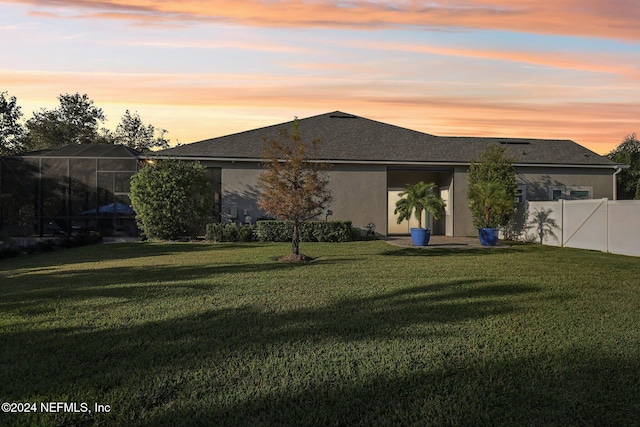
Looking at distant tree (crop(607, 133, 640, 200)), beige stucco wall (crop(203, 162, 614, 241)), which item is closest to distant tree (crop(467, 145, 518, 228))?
beige stucco wall (crop(203, 162, 614, 241))

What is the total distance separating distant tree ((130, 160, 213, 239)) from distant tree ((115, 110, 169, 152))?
96.8 feet

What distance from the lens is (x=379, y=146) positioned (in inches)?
1032

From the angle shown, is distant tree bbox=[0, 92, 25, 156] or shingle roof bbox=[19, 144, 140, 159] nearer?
shingle roof bbox=[19, 144, 140, 159]

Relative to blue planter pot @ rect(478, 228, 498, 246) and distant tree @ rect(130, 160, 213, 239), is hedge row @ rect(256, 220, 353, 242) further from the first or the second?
blue planter pot @ rect(478, 228, 498, 246)

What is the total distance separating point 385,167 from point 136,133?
1304 inches

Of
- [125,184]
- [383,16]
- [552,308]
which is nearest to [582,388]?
[552,308]

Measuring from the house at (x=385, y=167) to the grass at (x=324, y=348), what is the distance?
12482mm

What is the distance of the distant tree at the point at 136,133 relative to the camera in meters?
50.8

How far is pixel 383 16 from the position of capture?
48.1ft

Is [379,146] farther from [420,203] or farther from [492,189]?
[420,203]

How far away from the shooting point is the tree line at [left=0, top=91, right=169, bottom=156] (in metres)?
46.2

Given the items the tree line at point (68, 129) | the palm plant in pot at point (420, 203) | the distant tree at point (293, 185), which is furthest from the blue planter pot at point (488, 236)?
the tree line at point (68, 129)

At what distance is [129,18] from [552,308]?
12.2 meters

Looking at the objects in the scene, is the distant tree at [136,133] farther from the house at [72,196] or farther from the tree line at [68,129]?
the house at [72,196]
